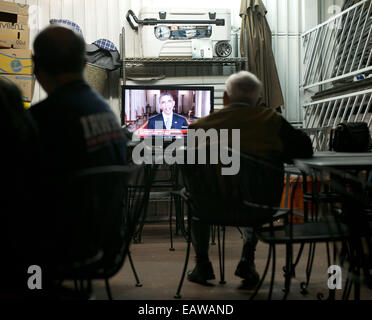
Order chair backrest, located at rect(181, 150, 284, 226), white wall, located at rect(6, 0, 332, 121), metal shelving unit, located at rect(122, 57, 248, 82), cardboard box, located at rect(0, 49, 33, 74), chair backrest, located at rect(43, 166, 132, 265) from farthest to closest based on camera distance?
white wall, located at rect(6, 0, 332, 121) < metal shelving unit, located at rect(122, 57, 248, 82) < cardboard box, located at rect(0, 49, 33, 74) < chair backrest, located at rect(181, 150, 284, 226) < chair backrest, located at rect(43, 166, 132, 265)

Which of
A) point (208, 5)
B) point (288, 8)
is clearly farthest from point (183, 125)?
point (288, 8)

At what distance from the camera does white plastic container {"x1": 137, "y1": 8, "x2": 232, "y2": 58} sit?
5.04 meters

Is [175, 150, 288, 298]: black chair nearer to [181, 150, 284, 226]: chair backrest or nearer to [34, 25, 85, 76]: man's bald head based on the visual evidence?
[181, 150, 284, 226]: chair backrest

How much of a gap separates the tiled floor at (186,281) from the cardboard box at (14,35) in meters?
2.22

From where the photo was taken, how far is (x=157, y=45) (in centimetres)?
504

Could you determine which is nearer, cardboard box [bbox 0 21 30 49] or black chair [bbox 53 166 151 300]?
black chair [bbox 53 166 151 300]

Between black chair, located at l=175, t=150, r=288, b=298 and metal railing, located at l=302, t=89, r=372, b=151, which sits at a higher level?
metal railing, located at l=302, t=89, r=372, b=151

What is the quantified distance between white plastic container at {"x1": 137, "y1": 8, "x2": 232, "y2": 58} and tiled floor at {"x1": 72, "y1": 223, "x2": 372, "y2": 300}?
2.24m

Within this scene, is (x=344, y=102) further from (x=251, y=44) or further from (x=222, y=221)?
(x=222, y=221)

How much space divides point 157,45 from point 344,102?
207 cm

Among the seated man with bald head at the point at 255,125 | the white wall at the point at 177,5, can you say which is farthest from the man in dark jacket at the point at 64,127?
the white wall at the point at 177,5

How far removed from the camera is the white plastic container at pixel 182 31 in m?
5.04

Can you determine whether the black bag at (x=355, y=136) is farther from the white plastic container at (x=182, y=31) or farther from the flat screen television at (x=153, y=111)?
the white plastic container at (x=182, y=31)

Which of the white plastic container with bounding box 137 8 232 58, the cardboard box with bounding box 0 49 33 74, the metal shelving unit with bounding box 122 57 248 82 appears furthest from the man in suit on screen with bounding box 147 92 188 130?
the cardboard box with bounding box 0 49 33 74
